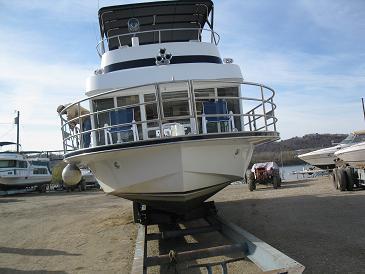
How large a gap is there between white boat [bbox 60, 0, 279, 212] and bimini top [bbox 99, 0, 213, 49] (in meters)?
0.02

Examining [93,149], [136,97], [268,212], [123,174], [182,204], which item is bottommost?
[268,212]

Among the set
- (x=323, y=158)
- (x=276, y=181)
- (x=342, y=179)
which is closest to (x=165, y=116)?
(x=342, y=179)

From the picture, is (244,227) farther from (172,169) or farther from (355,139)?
(355,139)

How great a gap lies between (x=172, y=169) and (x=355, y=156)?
1002cm

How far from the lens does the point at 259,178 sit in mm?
17500

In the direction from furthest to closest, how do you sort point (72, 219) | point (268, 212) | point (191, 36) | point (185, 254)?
point (72, 219), point (191, 36), point (268, 212), point (185, 254)

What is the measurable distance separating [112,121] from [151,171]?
1.61 meters

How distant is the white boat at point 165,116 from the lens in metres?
6.23

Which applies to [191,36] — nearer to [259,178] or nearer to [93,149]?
[93,149]

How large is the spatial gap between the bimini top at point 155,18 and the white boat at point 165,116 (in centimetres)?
2

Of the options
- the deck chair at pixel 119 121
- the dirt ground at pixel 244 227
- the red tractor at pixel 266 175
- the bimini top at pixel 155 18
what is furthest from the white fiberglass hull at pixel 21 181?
the deck chair at pixel 119 121

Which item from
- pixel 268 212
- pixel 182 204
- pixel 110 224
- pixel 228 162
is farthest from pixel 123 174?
pixel 268 212

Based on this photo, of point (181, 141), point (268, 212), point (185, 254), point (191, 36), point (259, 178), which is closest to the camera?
point (185, 254)

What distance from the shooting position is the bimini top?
31.6 ft
